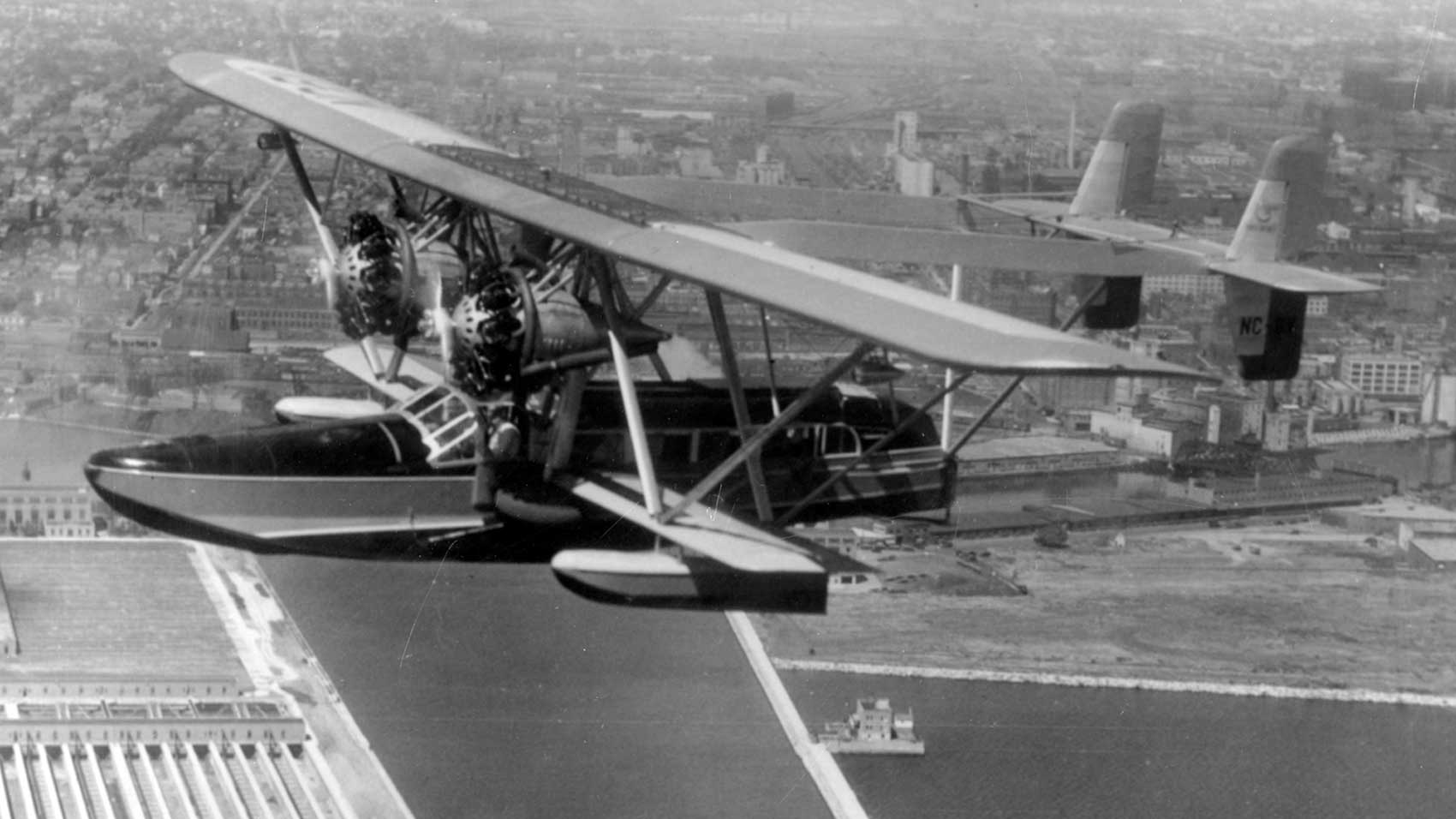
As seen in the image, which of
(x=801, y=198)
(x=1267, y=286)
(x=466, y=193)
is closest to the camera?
(x=466, y=193)

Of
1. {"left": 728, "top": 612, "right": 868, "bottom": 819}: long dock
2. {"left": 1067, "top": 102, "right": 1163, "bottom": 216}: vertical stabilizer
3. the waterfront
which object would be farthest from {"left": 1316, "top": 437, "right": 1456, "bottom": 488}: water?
{"left": 1067, "top": 102, "right": 1163, "bottom": 216}: vertical stabilizer

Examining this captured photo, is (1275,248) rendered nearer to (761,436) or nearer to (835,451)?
(835,451)

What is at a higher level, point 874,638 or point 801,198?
point 801,198

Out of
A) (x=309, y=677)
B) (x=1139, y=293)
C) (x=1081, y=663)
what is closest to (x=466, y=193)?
(x=1139, y=293)

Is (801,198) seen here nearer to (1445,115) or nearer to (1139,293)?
(1139,293)

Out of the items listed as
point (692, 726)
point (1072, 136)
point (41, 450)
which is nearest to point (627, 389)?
point (692, 726)
